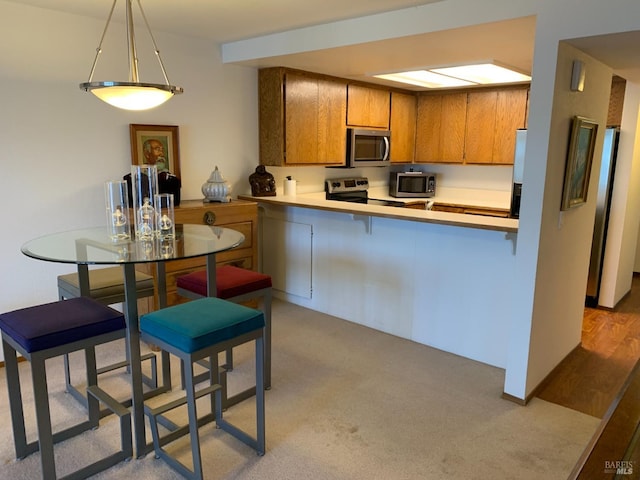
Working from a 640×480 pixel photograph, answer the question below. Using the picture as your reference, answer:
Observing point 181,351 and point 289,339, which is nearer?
point 181,351

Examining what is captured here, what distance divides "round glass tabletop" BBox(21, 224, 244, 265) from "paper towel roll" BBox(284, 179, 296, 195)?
6.36ft

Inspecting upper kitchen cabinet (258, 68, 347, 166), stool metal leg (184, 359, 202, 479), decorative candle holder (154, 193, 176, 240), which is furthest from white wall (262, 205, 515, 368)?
stool metal leg (184, 359, 202, 479)

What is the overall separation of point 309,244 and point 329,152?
98 cm

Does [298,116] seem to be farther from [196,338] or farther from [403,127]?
[196,338]

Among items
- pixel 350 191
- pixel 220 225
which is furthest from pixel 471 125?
pixel 220 225

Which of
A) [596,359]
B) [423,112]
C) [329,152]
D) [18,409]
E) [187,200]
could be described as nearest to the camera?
[18,409]

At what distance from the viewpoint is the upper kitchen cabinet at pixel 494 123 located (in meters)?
4.78

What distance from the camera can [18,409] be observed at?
2.12 metres

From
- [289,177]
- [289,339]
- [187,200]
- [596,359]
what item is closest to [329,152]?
[289,177]

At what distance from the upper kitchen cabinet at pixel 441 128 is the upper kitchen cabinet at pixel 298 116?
1.31m

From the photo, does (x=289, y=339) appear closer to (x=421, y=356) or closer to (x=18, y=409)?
A: (x=421, y=356)

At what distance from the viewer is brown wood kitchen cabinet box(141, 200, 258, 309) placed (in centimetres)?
345

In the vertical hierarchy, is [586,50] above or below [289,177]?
above

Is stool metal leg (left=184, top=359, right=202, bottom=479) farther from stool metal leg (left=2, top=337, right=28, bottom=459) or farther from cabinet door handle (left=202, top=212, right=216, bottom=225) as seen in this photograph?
cabinet door handle (left=202, top=212, right=216, bottom=225)
